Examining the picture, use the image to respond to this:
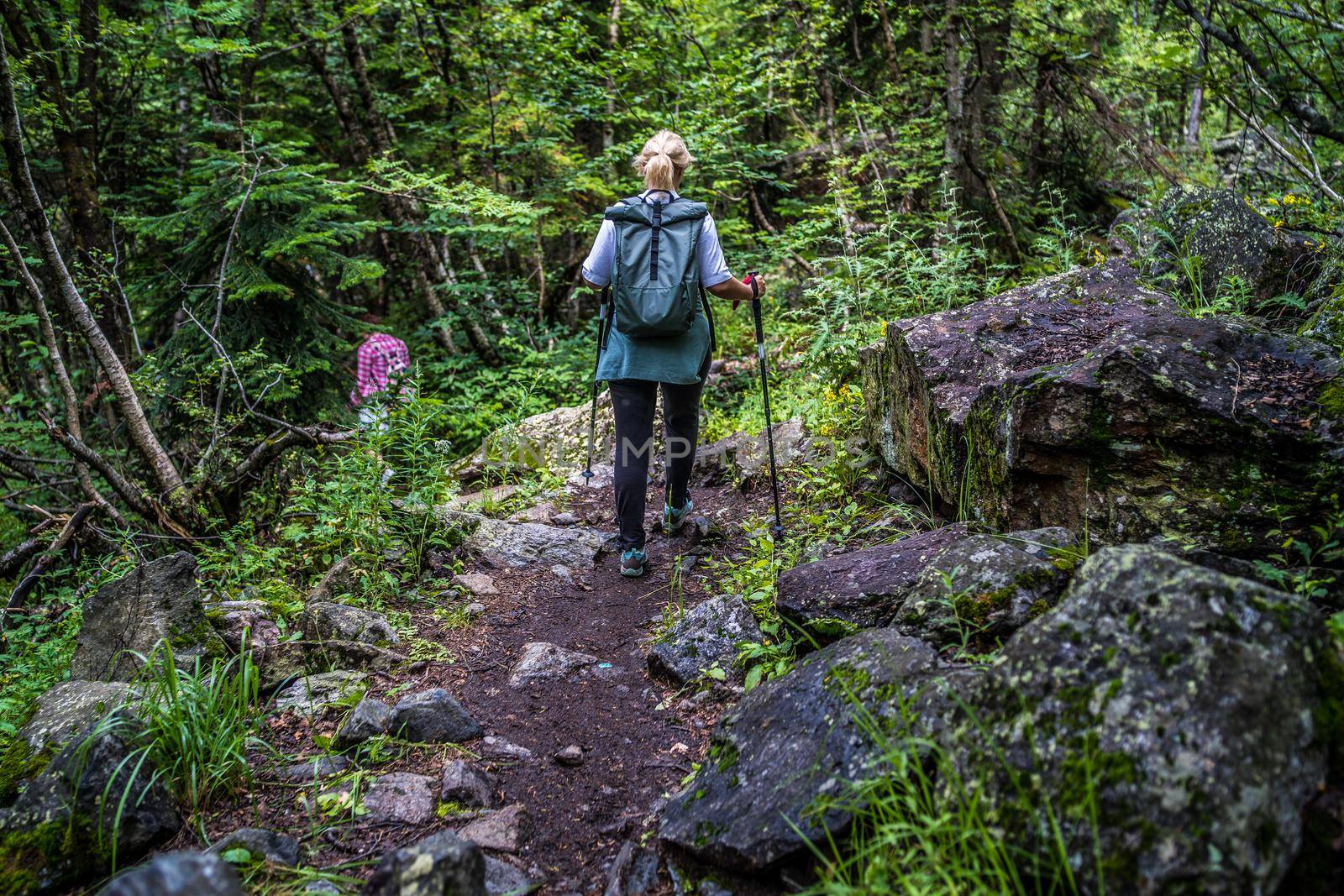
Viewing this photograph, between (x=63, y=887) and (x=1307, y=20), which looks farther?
(x=1307, y=20)

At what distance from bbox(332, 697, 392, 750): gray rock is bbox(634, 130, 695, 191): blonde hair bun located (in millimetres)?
3584

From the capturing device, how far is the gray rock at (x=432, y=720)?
10.7 feet

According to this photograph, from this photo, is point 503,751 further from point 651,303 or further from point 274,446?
point 274,446

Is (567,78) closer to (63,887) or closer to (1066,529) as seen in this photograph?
(1066,529)

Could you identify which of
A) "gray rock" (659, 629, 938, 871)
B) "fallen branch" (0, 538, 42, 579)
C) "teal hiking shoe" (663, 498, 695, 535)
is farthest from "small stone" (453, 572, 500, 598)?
"fallen branch" (0, 538, 42, 579)

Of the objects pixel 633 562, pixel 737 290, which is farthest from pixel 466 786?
pixel 737 290

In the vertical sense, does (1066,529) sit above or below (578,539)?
above

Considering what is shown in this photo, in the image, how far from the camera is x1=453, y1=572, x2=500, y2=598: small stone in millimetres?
5105

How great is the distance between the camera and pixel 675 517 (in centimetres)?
586

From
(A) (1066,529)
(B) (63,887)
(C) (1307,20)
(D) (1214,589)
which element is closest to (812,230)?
(C) (1307,20)

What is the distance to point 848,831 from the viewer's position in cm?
215

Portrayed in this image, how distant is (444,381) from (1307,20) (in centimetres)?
976

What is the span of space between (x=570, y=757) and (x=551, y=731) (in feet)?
0.90

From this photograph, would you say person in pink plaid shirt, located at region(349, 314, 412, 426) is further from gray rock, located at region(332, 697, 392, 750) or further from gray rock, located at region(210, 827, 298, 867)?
gray rock, located at region(210, 827, 298, 867)
